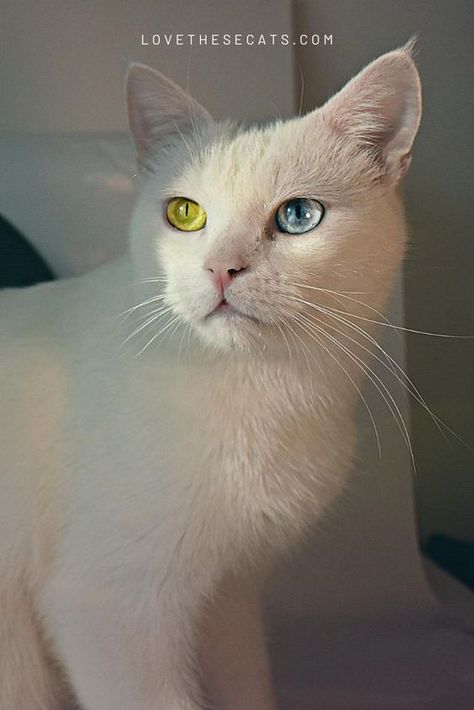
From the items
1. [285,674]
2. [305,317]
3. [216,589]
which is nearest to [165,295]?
[305,317]

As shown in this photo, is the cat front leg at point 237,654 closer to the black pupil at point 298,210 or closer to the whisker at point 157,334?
the whisker at point 157,334

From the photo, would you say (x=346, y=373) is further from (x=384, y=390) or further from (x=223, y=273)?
(x=223, y=273)

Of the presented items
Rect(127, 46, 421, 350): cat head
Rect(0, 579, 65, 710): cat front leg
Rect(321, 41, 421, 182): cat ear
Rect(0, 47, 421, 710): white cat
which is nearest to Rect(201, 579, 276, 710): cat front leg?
Rect(0, 47, 421, 710): white cat

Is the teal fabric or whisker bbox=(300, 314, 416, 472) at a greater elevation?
the teal fabric

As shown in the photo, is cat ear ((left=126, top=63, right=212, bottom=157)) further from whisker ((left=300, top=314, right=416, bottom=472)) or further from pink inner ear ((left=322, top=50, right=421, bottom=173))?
whisker ((left=300, top=314, right=416, bottom=472))

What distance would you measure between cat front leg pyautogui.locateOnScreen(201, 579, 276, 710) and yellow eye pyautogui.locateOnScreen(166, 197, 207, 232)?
0.33m

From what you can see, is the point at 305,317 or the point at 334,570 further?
the point at 334,570

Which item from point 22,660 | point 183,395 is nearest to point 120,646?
point 22,660

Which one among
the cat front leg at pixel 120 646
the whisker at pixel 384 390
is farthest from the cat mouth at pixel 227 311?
the cat front leg at pixel 120 646

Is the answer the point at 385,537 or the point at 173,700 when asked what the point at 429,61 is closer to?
the point at 385,537

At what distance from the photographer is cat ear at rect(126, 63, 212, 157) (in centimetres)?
60

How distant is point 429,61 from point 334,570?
0.50m

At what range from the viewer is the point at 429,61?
2.13 feet

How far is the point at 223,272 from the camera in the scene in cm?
52
